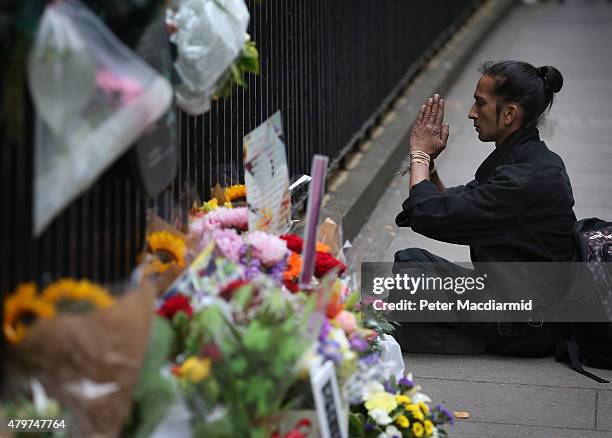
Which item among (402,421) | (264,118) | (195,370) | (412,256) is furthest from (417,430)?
(264,118)

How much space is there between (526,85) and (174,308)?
2.76 m

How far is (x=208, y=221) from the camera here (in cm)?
394

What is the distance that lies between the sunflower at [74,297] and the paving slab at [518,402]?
96.8 inches

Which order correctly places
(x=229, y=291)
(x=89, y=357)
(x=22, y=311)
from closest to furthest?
(x=89, y=357)
(x=22, y=311)
(x=229, y=291)

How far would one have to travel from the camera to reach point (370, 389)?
12.2ft

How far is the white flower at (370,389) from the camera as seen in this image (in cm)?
367

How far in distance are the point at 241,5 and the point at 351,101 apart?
467 cm

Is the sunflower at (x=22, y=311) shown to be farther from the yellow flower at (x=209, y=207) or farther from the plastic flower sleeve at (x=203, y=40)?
the yellow flower at (x=209, y=207)

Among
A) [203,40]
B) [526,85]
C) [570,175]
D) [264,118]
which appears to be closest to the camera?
[203,40]

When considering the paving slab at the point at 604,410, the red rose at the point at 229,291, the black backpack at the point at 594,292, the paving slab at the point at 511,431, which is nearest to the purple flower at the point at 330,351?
the red rose at the point at 229,291

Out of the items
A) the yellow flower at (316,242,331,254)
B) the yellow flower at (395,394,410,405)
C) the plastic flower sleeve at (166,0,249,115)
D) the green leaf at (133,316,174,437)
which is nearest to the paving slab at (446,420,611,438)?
the yellow flower at (395,394,410,405)

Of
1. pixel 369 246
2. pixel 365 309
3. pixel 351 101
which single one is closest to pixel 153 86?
pixel 365 309

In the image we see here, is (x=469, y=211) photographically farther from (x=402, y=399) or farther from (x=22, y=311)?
(x=22, y=311)

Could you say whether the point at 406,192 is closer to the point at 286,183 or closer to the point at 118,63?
the point at 286,183
